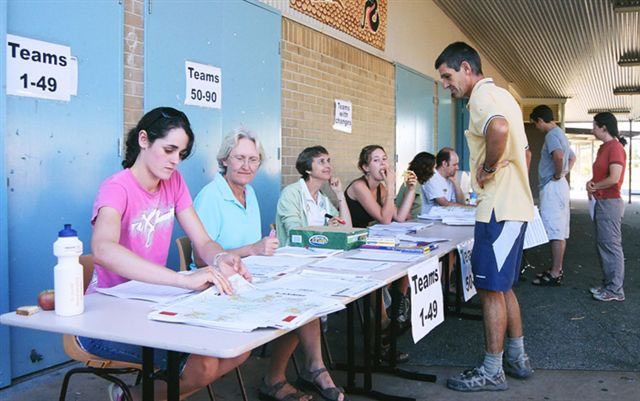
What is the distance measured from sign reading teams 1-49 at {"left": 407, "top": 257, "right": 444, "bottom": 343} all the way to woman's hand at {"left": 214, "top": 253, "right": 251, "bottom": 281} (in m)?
0.71

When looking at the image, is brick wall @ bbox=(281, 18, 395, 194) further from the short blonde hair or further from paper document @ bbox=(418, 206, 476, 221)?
the short blonde hair

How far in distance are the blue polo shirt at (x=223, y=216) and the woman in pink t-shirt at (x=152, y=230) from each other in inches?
15.9

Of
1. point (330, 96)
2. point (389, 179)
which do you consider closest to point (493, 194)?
point (389, 179)

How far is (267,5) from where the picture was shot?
4.80m

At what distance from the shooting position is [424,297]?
8.57 ft

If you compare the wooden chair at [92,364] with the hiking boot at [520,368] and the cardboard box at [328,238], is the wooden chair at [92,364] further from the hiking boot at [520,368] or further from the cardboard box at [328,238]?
the hiking boot at [520,368]

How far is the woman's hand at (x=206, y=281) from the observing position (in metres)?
1.87

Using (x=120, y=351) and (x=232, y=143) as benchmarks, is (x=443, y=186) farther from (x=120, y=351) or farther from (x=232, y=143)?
(x=120, y=351)

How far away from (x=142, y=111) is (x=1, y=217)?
3.53 ft

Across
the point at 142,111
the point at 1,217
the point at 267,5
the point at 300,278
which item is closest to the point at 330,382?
the point at 300,278

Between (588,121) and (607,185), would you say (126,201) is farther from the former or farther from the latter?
(588,121)

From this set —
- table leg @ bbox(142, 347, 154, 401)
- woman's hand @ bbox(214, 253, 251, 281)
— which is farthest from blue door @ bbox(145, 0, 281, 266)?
table leg @ bbox(142, 347, 154, 401)

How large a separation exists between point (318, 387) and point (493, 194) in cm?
121

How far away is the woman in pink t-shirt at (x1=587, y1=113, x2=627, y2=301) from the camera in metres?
4.97
